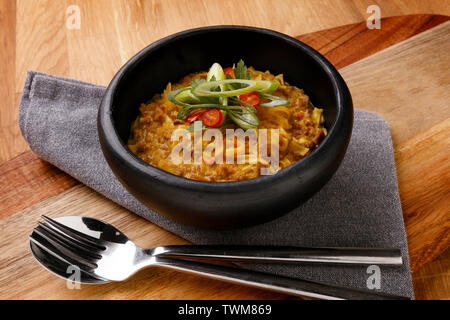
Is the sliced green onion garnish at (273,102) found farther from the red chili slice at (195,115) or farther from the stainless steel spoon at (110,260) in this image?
the stainless steel spoon at (110,260)

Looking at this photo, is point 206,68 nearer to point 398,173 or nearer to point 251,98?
point 251,98

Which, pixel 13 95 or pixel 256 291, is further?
pixel 13 95

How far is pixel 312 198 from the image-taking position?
1.82m

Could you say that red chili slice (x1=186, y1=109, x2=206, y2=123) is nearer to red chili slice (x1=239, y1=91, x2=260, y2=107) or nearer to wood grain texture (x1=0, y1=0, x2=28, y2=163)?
red chili slice (x1=239, y1=91, x2=260, y2=107)

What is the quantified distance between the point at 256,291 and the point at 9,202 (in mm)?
1032

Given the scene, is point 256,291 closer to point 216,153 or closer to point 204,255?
point 204,255

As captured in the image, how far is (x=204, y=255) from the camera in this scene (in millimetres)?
1580

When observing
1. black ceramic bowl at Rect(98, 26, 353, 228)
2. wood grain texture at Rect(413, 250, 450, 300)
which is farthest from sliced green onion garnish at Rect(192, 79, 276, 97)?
wood grain texture at Rect(413, 250, 450, 300)

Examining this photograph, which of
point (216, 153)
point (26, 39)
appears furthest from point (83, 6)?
point (216, 153)

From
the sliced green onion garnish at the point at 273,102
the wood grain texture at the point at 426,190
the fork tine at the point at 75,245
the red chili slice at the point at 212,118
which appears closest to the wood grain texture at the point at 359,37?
the wood grain texture at the point at 426,190

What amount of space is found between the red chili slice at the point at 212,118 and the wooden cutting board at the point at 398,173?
0.44 metres

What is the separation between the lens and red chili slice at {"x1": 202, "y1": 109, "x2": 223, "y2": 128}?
1.66 m

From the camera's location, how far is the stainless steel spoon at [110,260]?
4.89ft

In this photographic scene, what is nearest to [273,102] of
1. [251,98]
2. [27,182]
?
[251,98]
